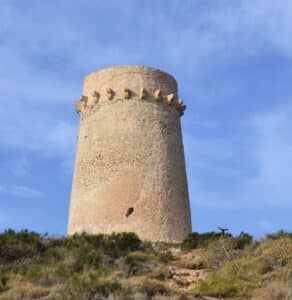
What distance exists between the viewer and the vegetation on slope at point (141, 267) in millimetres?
10852

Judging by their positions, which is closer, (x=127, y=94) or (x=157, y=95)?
(x=127, y=94)

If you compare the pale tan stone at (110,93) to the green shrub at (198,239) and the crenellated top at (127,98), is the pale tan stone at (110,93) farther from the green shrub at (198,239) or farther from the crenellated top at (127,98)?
the green shrub at (198,239)

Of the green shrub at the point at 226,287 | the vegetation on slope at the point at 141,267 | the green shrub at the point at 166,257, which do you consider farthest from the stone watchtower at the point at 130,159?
the green shrub at the point at 226,287

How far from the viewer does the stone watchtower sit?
57.3 ft

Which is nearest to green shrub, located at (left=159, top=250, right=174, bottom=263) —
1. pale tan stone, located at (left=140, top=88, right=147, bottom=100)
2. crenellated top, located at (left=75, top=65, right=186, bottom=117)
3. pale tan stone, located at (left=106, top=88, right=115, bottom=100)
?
pale tan stone, located at (left=140, top=88, right=147, bottom=100)

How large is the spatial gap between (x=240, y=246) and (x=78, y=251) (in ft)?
14.2

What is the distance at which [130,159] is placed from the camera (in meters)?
17.8

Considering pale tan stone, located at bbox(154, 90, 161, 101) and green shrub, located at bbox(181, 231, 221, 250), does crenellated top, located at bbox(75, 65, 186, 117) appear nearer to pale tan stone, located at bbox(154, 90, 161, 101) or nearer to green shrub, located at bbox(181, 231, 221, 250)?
pale tan stone, located at bbox(154, 90, 161, 101)

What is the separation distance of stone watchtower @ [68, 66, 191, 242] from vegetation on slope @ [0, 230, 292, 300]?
984mm

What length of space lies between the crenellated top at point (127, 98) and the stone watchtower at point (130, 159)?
0.10 ft

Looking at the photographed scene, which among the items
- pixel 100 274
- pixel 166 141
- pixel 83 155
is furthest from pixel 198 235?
pixel 100 274

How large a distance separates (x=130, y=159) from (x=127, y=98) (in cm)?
195

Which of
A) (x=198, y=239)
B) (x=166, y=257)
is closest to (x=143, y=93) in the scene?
(x=198, y=239)

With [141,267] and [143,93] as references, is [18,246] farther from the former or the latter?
[143,93]
